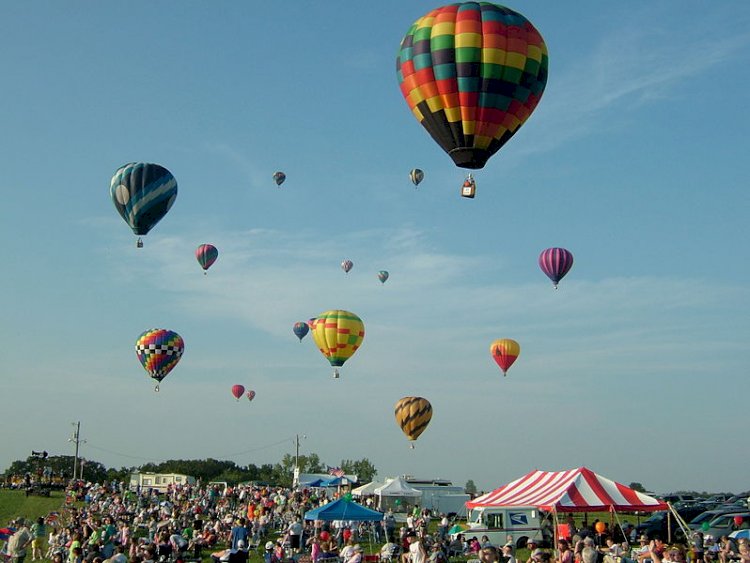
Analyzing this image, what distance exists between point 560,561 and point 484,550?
3.65 m

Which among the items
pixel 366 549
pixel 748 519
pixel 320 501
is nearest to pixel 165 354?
pixel 320 501

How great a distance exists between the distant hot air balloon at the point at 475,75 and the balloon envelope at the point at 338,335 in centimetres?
1528

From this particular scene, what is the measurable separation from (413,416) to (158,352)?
11570 mm

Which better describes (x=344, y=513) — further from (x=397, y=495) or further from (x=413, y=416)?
(x=413, y=416)

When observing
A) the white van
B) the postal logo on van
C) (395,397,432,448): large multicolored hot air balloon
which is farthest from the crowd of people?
(395,397,432,448): large multicolored hot air balloon

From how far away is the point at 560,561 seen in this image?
50.6 feet

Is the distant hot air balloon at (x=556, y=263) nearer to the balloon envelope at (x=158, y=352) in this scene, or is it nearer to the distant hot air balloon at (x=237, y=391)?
the balloon envelope at (x=158, y=352)

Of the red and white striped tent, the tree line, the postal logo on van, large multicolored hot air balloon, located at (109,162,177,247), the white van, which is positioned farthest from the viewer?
the tree line

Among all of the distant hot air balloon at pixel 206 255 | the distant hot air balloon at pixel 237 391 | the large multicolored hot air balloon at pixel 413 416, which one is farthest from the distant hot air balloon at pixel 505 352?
the distant hot air balloon at pixel 237 391

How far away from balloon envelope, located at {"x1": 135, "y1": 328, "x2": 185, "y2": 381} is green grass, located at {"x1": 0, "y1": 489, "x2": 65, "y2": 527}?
689cm

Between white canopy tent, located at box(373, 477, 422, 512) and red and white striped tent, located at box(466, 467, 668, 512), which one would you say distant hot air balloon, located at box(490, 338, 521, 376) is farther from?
red and white striped tent, located at box(466, 467, 668, 512)

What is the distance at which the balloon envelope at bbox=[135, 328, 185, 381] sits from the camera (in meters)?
38.8

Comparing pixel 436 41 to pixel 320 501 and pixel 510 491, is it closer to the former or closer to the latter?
pixel 510 491

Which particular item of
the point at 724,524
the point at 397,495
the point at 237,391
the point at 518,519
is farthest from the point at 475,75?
the point at 237,391
